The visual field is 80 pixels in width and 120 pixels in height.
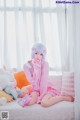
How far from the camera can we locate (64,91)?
186 centimetres

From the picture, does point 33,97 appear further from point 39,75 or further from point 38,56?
point 38,56

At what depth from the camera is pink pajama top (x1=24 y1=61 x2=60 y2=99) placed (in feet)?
5.97

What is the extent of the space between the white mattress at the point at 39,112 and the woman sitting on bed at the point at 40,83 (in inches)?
2.1

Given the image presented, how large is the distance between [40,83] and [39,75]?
66 millimetres

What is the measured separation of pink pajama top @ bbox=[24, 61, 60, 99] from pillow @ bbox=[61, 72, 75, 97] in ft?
0.20

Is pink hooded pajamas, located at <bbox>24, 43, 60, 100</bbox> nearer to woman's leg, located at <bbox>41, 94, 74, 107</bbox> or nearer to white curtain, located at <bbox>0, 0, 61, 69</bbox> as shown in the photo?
woman's leg, located at <bbox>41, 94, 74, 107</bbox>

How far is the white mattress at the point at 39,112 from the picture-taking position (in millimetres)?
1582

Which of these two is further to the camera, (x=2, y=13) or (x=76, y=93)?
(x=2, y=13)

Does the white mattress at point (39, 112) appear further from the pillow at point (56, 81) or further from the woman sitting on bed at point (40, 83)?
the pillow at point (56, 81)

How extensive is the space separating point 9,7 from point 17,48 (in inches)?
16.7

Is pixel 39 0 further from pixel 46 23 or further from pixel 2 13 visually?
pixel 2 13

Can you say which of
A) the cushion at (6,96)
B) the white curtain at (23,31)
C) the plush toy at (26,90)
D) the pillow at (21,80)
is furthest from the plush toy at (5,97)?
the white curtain at (23,31)

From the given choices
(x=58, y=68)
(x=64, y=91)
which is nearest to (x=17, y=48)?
(x=58, y=68)

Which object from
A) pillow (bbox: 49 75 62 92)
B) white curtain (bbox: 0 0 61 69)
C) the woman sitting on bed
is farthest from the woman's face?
white curtain (bbox: 0 0 61 69)
